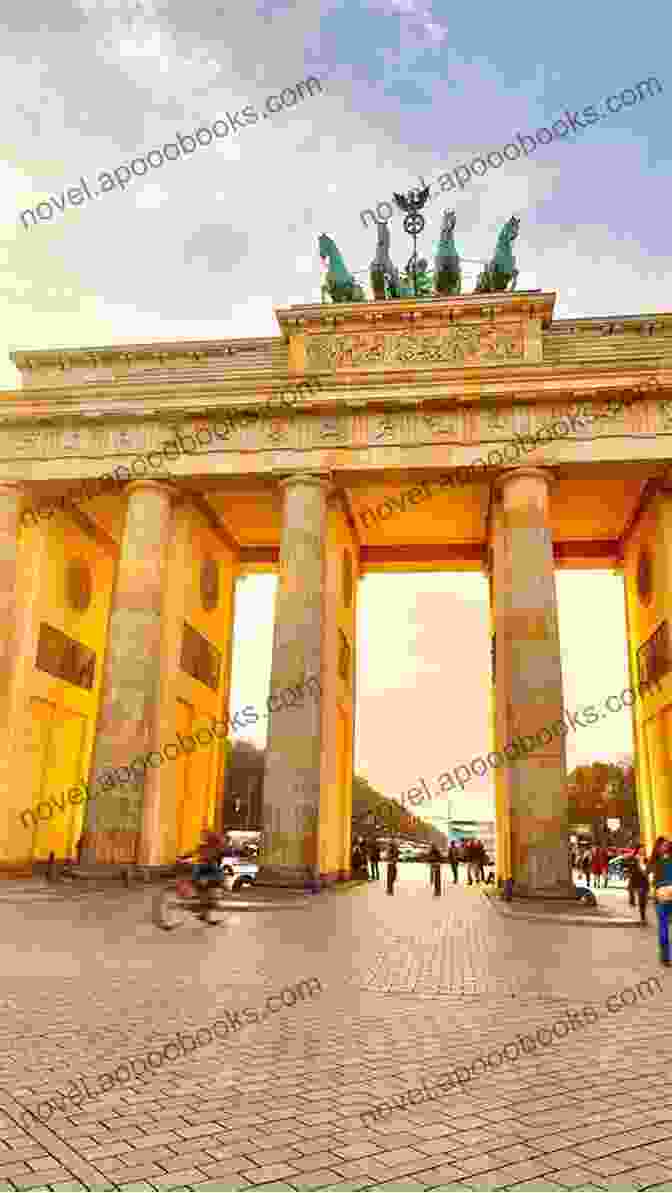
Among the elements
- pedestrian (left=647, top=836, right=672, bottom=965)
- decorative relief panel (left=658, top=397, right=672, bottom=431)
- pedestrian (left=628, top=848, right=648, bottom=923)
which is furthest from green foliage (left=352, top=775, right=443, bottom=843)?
pedestrian (left=647, top=836, right=672, bottom=965)

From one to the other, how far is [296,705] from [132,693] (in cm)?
574

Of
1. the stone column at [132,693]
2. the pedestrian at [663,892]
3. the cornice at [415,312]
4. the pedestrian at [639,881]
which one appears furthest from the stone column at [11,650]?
the pedestrian at [663,892]

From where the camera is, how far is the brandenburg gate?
24.1 meters

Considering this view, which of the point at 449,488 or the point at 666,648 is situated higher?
the point at 449,488

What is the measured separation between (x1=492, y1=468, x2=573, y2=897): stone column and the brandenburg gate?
77 mm

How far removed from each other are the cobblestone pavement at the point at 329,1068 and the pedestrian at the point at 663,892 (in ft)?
1.54

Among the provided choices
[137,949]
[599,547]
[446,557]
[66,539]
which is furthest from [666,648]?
[66,539]

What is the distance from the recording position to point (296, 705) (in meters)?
23.8

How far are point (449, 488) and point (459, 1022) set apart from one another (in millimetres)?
22924

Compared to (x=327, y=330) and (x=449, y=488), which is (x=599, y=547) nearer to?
(x=449, y=488)

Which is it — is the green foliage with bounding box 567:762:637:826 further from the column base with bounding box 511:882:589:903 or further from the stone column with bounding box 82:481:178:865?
the stone column with bounding box 82:481:178:865

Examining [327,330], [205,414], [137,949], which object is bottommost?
[137,949]

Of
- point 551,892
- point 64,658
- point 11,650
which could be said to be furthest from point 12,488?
point 551,892

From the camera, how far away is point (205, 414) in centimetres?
2764
